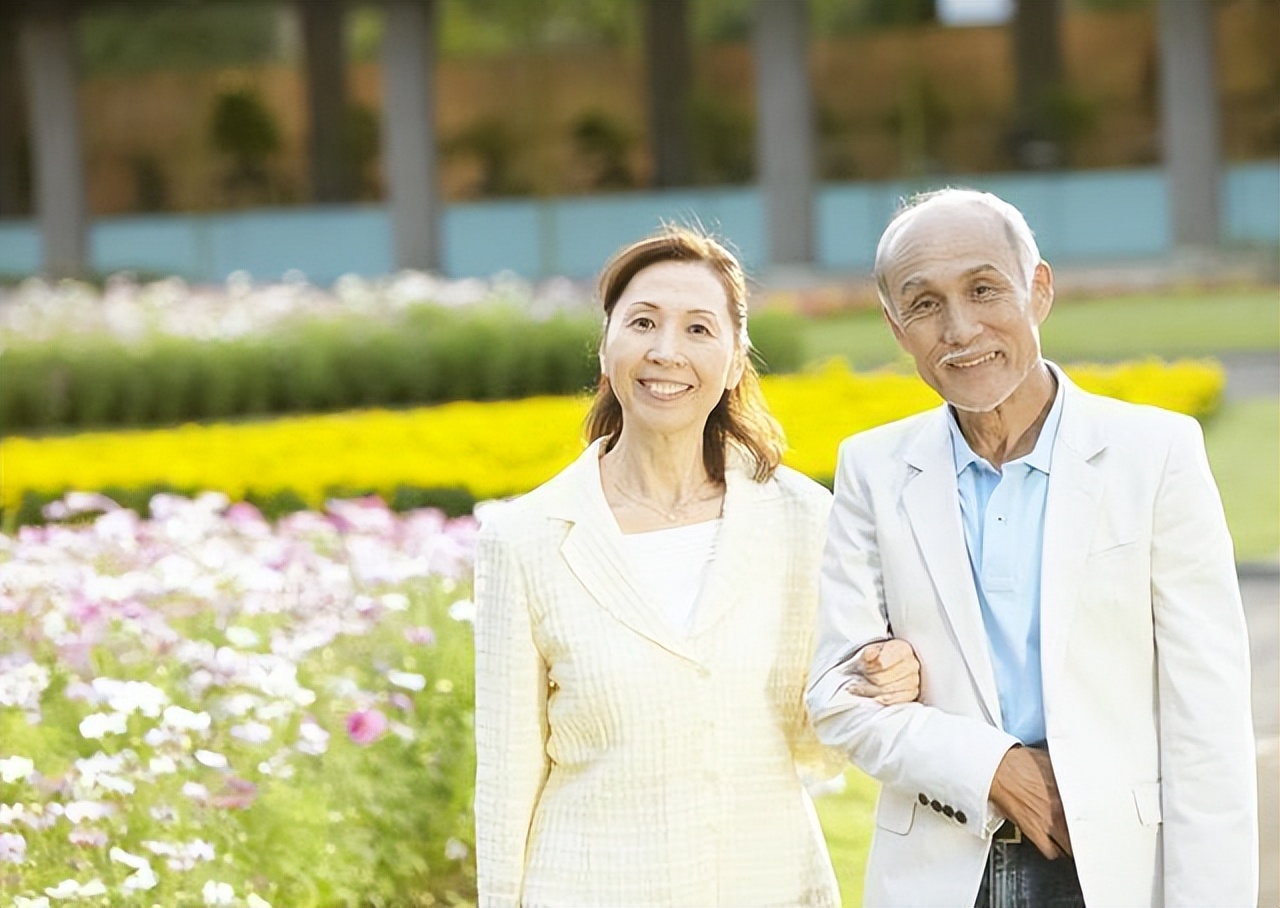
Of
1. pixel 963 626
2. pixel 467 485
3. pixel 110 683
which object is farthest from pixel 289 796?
pixel 467 485

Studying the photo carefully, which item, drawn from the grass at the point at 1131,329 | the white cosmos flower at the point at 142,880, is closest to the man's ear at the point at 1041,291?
the white cosmos flower at the point at 142,880

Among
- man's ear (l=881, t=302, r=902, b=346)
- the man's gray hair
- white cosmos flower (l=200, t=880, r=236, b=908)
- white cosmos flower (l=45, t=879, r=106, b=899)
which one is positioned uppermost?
the man's gray hair

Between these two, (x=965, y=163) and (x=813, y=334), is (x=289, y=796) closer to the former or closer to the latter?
(x=813, y=334)

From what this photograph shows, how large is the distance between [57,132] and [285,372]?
12.4 m

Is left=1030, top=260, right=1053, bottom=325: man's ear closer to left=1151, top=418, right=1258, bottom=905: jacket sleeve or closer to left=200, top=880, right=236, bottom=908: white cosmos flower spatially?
left=1151, top=418, right=1258, bottom=905: jacket sleeve

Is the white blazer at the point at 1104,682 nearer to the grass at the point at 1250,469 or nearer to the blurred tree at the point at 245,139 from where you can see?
the grass at the point at 1250,469

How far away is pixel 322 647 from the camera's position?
4668 millimetres

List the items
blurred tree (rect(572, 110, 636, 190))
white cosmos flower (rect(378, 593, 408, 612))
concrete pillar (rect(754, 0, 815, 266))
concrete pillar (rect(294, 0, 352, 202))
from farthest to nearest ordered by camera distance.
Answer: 1. concrete pillar (rect(294, 0, 352, 202))
2. blurred tree (rect(572, 110, 636, 190))
3. concrete pillar (rect(754, 0, 815, 266))
4. white cosmos flower (rect(378, 593, 408, 612))

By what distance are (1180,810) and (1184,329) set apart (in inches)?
702

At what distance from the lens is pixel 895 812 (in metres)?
2.43

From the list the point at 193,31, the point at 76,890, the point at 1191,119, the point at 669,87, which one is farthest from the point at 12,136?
the point at 76,890

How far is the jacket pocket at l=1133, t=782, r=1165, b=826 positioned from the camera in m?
2.32

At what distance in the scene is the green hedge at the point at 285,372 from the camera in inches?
642

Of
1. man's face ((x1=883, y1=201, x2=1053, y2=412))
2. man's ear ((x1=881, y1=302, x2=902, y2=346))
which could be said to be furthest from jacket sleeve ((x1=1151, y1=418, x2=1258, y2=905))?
man's ear ((x1=881, y1=302, x2=902, y2=346))
